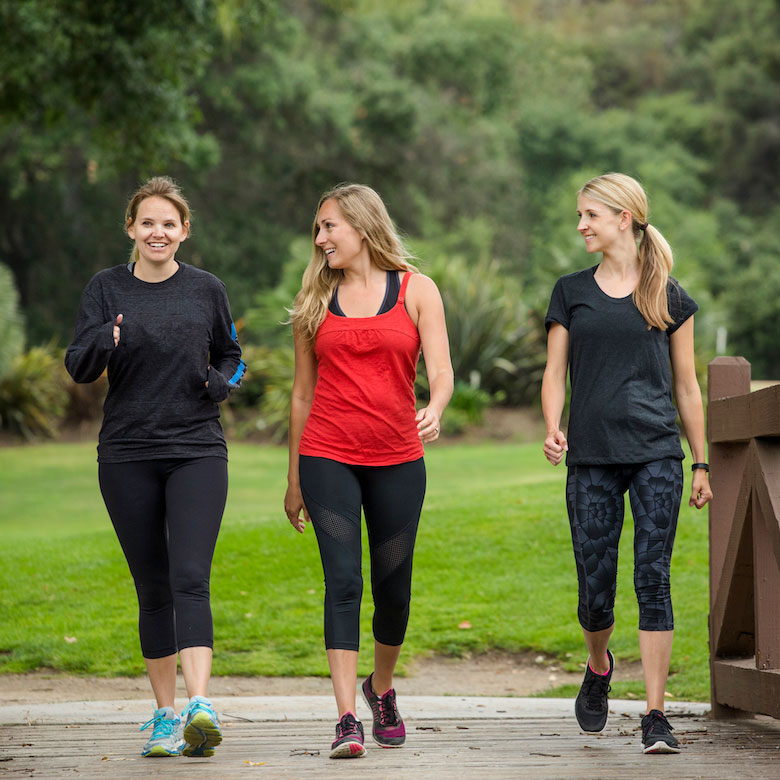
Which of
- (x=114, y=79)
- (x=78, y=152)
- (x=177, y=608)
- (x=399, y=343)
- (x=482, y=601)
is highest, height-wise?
(x=78, y=152)

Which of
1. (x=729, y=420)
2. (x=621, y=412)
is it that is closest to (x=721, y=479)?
(x=729, y=420)

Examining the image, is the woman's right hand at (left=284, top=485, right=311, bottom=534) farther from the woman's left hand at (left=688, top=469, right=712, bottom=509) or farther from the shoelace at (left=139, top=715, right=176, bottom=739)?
the woman's left hand at (left=688, top=469, right=712, bottom=509)

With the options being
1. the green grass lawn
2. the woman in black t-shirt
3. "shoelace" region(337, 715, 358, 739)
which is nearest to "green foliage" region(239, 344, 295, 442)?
the green grass lawn

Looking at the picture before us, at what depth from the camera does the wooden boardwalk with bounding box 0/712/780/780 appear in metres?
3.76

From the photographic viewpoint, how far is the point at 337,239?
4.54 metres

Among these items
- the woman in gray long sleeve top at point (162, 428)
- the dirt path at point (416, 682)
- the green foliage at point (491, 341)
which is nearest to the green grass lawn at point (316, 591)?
the dirt path at point (416, 682)

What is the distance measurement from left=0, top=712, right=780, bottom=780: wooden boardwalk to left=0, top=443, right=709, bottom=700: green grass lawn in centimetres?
229

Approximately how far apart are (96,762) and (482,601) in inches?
207

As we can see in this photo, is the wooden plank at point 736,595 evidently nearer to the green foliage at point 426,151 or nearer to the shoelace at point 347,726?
the shoelace at point 347,726

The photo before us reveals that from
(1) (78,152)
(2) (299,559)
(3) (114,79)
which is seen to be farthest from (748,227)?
(2) (299,559)

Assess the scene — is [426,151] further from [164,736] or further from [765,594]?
[164,736]

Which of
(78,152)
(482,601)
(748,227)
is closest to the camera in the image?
(482,601)

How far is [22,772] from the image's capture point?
379 centimetres

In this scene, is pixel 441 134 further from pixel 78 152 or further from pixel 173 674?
pixel 173 674
